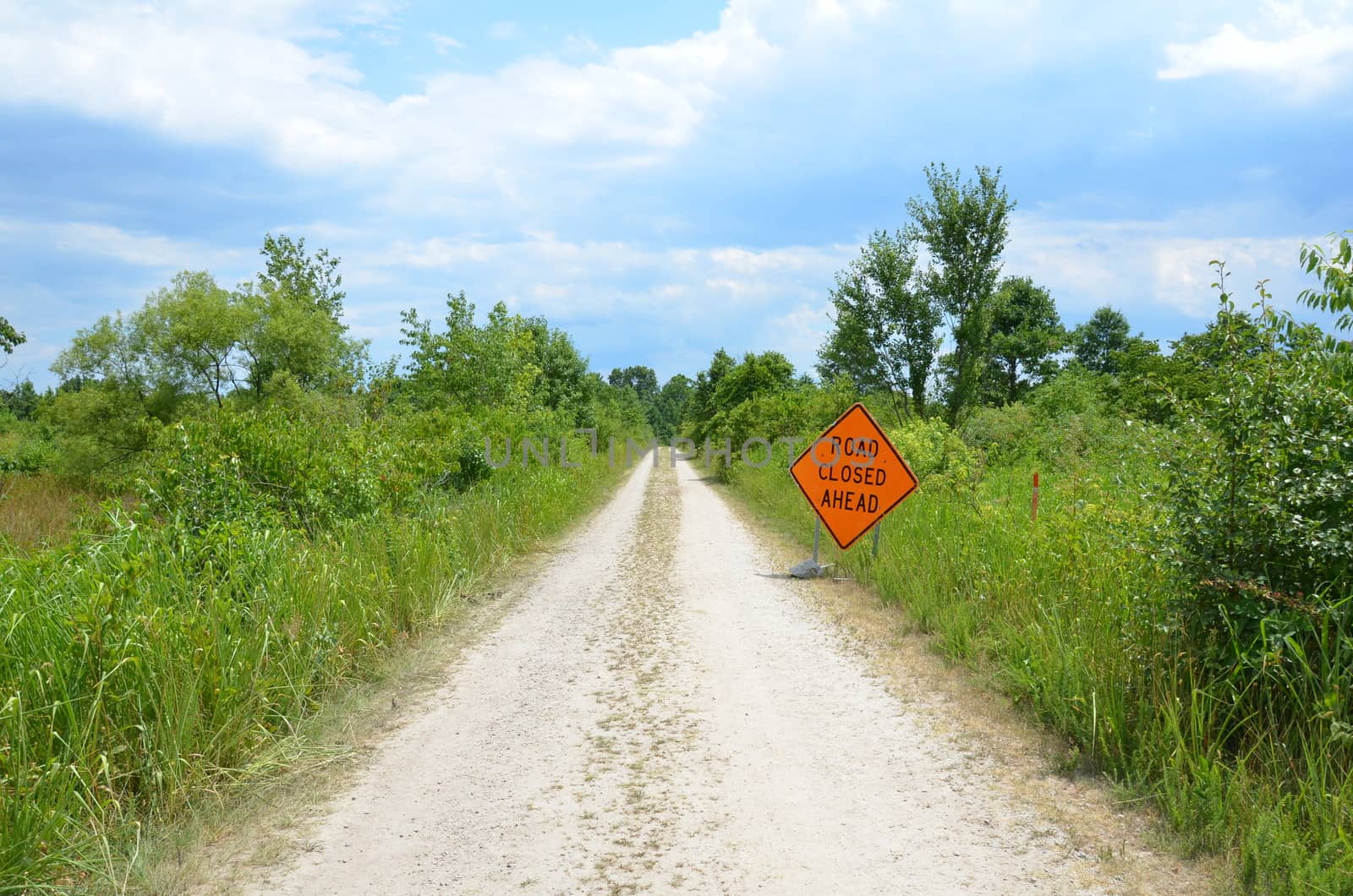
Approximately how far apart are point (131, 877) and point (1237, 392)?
548cm

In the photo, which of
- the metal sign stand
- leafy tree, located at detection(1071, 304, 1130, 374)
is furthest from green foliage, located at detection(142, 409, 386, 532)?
leafy tree, located at detection(1071, 304, 1130, 374)

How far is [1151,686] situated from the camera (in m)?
4.27

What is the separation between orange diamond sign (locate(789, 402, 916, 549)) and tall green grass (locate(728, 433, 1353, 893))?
206 cm

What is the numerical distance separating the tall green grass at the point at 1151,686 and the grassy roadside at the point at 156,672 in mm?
4356

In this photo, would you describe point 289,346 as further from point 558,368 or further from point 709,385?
point 709,385

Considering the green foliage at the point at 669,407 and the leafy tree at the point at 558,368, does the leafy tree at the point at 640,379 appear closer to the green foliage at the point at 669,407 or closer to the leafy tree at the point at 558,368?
the green foliage at the point at 669,407

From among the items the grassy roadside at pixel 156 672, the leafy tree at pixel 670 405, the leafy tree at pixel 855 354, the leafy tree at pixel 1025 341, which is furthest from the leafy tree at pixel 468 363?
the leafy tree at pixel 670 405

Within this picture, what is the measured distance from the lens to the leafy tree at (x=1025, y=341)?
2219 inches

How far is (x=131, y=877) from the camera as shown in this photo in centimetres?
324

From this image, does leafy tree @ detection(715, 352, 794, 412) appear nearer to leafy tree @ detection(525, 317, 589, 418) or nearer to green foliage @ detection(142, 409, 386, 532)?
leafy tree @ detection(525, 317, 589, 418)

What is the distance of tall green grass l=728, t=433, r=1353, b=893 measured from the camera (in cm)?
326

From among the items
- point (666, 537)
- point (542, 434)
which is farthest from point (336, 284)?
point (666, 537)

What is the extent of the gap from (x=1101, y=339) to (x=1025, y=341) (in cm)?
1094

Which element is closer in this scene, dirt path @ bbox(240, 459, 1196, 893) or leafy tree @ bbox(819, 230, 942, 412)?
dirt path @ bbox(240, 459, 1196, 893)
